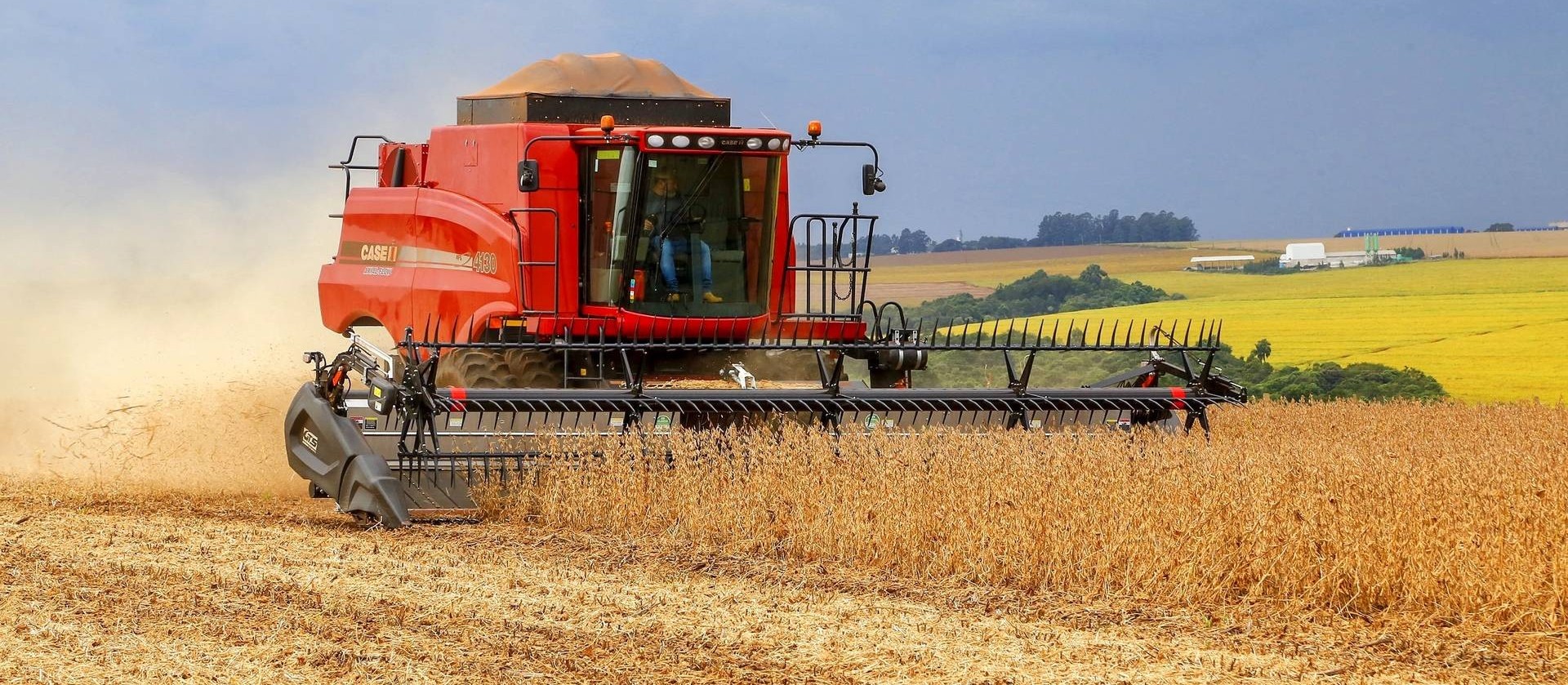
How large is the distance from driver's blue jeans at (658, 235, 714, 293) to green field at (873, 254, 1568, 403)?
953cm

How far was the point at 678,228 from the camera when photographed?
1012 cm

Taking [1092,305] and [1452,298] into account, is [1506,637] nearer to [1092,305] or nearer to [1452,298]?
[1452,298]

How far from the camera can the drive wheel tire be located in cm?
973

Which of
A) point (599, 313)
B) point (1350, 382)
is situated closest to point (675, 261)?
point (599, 313)

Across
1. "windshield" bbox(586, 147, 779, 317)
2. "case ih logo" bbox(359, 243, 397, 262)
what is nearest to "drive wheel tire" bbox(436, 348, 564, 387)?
"windshield" bbox(586, 147, 779, 317)

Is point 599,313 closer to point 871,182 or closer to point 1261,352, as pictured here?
point 871,182

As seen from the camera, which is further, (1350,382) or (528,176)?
(1350,382)

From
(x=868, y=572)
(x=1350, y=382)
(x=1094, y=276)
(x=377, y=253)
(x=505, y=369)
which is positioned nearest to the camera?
(x=868, y=572)

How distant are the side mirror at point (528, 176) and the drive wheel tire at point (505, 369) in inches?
41.1

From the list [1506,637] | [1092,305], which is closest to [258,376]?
[1506,637]

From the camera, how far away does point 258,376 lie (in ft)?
42.1

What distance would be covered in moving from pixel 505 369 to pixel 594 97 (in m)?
1.96

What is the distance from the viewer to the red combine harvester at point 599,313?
8820 millimetres

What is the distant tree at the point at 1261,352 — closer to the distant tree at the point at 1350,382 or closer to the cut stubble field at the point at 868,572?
the distant tree at the point at 1350,382
